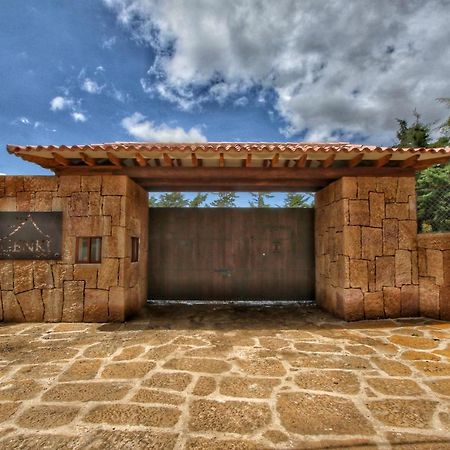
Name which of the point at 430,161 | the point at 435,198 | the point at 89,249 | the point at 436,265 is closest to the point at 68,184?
the point at 89,249

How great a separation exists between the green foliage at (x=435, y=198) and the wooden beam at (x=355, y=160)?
355 inches

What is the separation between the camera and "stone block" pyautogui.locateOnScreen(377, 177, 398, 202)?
5.29 meters

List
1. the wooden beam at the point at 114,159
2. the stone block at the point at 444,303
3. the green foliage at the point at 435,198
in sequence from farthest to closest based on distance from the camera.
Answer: the green foliage at the point at 435,198
the stone block at the point at 444,303
the wooden beam at the point at 114,159

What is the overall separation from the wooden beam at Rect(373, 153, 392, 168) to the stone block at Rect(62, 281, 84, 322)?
5880 millimetres

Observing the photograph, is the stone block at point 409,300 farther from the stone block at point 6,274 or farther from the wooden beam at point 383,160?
the stone block at point 6,274

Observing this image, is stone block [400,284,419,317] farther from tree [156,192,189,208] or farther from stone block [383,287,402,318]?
tree [156,192,189,208]

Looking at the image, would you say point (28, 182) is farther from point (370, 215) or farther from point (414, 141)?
point (414, 141)

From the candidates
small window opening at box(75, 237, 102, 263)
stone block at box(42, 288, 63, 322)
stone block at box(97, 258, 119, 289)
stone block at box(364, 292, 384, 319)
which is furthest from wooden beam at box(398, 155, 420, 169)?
stone block at box(42, 288, 63, 322)

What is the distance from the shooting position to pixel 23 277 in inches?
200

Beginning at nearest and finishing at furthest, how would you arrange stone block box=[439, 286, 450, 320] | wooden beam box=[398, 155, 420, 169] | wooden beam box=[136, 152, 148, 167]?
1. wooden beam box=[136, 152, 148, 167]
2. wooden beam box=[398, 155, 420, 169]
3. stone block box=[439, 286, 450, 320]

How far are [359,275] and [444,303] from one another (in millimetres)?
1562

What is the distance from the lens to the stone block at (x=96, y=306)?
5031 mm

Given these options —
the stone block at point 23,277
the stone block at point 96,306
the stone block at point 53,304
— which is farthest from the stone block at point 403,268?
the stone block at point 23,277

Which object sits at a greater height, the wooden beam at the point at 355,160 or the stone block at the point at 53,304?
the wooden beam at the point at 355,160
